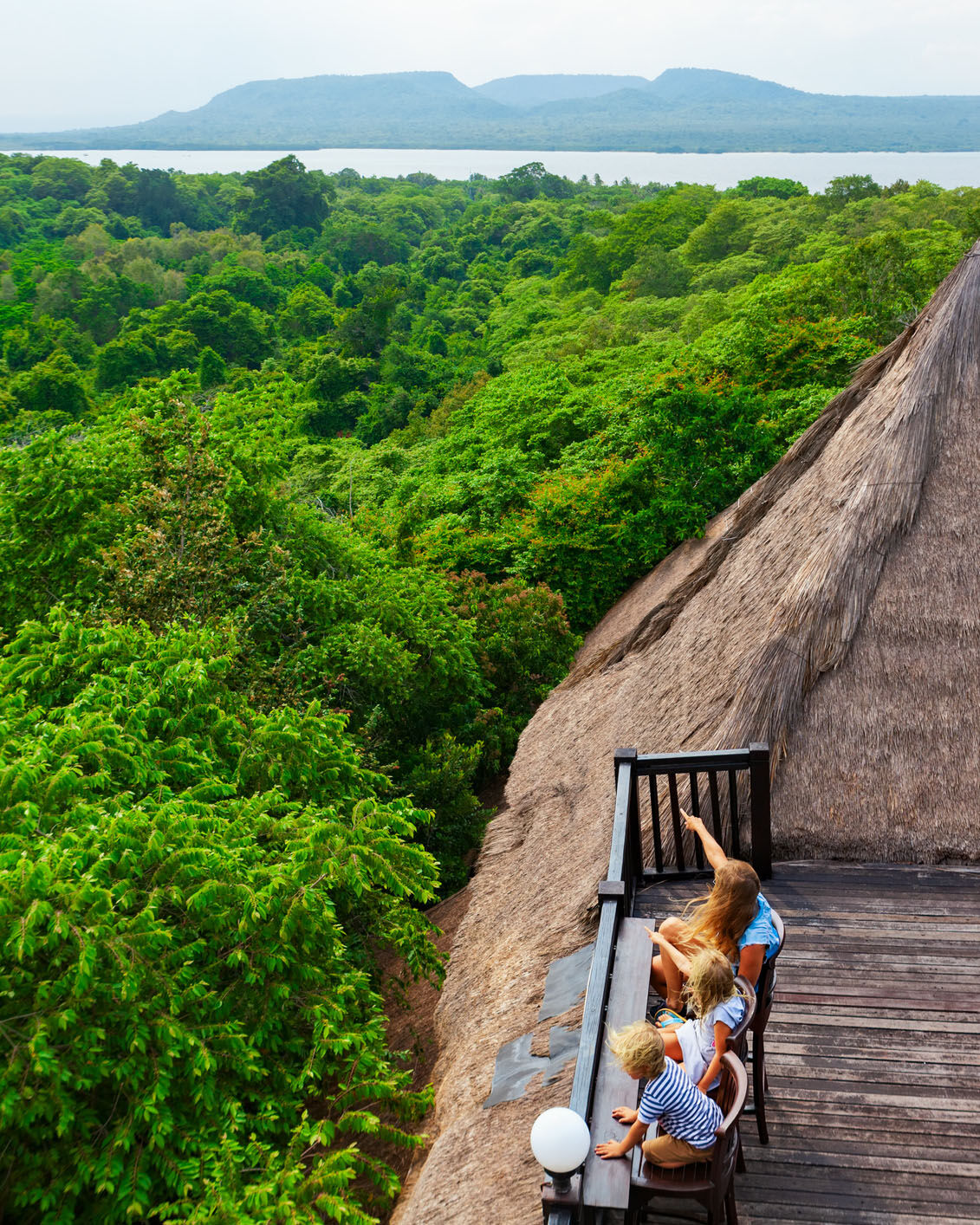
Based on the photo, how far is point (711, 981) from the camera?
3.52 metres

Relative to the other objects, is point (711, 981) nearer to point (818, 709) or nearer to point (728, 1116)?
point (728, 1116)

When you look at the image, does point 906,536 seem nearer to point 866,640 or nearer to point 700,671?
point 866,640

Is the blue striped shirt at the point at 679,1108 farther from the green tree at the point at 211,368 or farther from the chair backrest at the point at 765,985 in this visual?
the green tree at the point at 211,368

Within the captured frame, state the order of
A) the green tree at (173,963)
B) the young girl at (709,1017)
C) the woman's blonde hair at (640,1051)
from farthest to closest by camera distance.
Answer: the green tree at (173,963), the young girl at (709,1017), the woman's blonde hair at (640,1051)

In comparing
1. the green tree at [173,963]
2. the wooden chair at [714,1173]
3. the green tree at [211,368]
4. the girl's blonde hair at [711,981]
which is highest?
the green tree at [211,368]

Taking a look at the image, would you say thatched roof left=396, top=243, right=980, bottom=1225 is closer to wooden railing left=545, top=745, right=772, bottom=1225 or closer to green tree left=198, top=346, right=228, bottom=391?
wooden railing left=545, top=745, right=772, bottom=1225

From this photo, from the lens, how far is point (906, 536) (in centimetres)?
630

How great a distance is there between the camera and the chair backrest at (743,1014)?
3639 mm

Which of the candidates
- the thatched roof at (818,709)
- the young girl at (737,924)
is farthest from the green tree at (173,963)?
the young girl at (737,924)

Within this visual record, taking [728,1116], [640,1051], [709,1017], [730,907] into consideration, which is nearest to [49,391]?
[730,907]

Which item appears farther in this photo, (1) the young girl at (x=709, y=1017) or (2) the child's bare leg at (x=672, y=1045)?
(2) the child's bare leg at (x=672, y=1045)

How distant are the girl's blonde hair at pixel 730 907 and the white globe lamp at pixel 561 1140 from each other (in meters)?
1.04

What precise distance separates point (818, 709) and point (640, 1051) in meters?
3.07

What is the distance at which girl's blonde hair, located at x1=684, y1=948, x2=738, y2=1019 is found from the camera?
3.53 m
